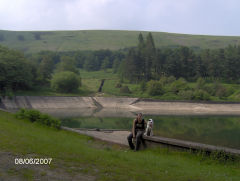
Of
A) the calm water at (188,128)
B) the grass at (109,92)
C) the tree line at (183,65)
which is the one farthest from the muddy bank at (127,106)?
the tree line at (183,65)

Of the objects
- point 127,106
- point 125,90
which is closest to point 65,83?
point 125,90

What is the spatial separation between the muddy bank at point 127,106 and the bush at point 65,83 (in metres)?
8.99

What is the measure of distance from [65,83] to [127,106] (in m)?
18.2

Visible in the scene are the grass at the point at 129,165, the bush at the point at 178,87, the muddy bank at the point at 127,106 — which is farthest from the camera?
the bush at the point at 178,87

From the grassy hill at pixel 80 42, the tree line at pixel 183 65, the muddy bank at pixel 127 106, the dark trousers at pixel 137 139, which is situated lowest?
the muddy bank at pixel 127 106

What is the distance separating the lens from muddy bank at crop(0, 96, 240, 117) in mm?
64688

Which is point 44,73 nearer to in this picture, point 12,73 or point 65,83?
point 65,83

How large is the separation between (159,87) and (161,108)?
1332cm

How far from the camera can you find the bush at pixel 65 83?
76.9 metres

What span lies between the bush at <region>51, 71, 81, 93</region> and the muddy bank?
899 centimetres

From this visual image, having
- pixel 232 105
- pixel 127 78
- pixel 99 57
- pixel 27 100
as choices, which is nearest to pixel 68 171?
pixel 27 100

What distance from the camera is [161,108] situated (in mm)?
69250

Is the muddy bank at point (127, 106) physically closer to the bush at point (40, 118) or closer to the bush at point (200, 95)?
the bush at point (200, 95)

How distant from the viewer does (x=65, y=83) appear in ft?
253
